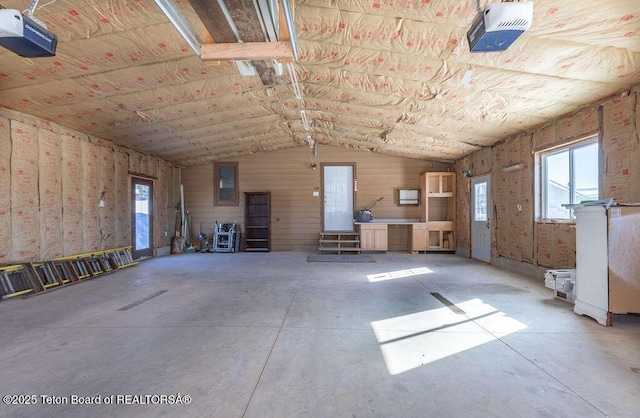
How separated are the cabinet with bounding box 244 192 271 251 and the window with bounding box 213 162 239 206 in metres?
0.48

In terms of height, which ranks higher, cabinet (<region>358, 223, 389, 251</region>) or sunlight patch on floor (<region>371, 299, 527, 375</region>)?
cabinet (<region>358, 223, 389, 251</region>)

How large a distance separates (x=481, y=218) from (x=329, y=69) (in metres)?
5.42

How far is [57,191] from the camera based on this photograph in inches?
204

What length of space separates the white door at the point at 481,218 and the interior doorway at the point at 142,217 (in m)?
8.93

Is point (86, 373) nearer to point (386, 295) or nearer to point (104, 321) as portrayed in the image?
point (104, 321)

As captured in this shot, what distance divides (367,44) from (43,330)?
4.89 metres

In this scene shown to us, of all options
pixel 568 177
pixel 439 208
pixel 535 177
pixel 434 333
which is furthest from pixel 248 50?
pixel 439 208

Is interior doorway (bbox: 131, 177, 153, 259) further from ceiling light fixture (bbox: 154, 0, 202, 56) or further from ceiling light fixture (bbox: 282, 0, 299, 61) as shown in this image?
ceiling light fixture (bbox: 282, 0, 299, 61)

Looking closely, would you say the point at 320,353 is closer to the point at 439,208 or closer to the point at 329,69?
the point at 329,69

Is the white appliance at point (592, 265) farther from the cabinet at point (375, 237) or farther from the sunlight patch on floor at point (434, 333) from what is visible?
the cabinet at point (375, 237)

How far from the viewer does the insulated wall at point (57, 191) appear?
4.44 metres

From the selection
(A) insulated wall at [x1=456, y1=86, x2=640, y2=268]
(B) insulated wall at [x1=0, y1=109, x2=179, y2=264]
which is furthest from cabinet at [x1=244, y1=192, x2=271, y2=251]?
(A) insulated wall at [x1=456, y1=86, x2=640, y2=268]

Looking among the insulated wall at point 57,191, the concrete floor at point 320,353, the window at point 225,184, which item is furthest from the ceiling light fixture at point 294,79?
the window at point 225,184

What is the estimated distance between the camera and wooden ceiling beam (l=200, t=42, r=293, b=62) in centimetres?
270
